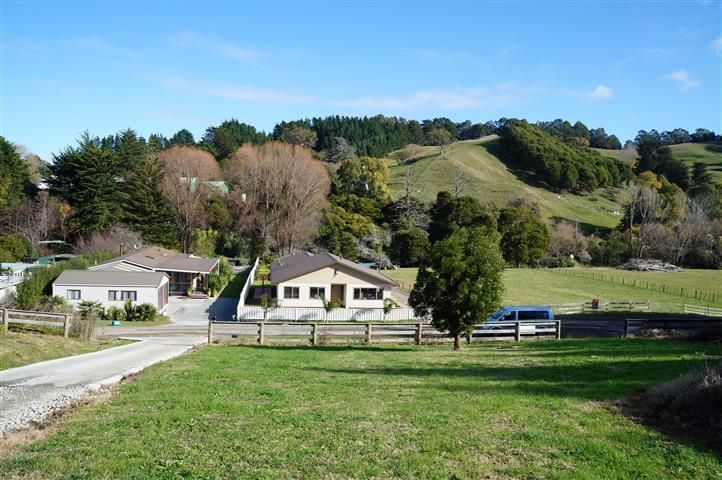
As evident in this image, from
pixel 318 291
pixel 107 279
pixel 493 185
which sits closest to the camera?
pixel 107 279

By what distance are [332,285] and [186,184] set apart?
38.1 metres

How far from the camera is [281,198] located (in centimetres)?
7712

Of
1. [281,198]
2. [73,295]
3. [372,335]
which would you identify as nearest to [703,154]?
[281,198]

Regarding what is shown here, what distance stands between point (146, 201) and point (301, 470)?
70.5 metres

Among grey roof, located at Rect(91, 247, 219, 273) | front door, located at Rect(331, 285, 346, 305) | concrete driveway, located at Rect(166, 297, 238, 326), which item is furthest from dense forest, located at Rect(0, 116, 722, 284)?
front door, located at Rect(331, 285, 346, 305)

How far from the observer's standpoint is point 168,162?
258ft

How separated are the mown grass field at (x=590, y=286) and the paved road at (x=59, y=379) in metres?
36.6

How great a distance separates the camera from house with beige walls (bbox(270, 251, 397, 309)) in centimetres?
4550

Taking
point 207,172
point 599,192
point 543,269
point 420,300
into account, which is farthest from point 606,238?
point 420,300

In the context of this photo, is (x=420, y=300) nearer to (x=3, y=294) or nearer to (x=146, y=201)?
(x=3, y=294)

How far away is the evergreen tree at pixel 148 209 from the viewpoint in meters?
71.9

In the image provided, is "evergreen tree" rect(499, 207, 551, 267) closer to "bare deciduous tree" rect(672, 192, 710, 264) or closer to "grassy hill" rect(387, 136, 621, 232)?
"grassy hill" rect(387, 136, 621, 232)

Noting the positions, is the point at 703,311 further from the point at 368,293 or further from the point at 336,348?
the point at 336,348

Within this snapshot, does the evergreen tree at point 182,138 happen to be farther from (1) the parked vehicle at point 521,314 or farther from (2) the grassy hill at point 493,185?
(1) the parked vehicle at point 521,314
